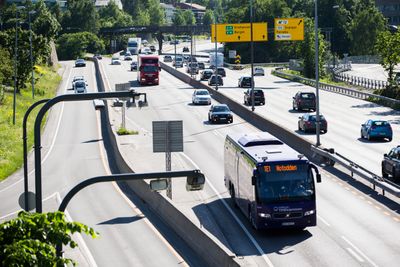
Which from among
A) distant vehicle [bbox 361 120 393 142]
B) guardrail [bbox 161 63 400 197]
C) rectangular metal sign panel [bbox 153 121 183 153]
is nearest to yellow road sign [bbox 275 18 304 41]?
guardrail [bbox 161 63 400 197]

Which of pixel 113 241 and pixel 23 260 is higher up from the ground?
pixel 23 260

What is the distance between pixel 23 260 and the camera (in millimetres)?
12375

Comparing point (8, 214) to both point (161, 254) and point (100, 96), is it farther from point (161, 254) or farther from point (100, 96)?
point (100, 96)

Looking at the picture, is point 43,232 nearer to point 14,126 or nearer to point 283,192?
point 283,192

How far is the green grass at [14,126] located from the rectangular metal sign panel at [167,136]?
14266mm

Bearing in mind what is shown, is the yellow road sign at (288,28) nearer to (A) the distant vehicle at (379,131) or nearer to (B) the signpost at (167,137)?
(A) the distant vehicle at (379,131)

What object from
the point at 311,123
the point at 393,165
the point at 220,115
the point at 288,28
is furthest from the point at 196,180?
the point at 288,28

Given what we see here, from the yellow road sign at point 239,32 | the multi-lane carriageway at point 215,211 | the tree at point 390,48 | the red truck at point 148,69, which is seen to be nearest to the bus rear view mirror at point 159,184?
the multi-lane carriageway at point 215,211

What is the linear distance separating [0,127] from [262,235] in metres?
35.4

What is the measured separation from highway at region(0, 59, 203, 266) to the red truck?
27.5 m

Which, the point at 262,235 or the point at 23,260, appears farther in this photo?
the point at 262,235

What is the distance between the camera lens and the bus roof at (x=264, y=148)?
95.7 feet

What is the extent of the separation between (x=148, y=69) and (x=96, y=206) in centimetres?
5992

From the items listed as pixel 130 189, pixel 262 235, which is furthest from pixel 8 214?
pixel 262 235
